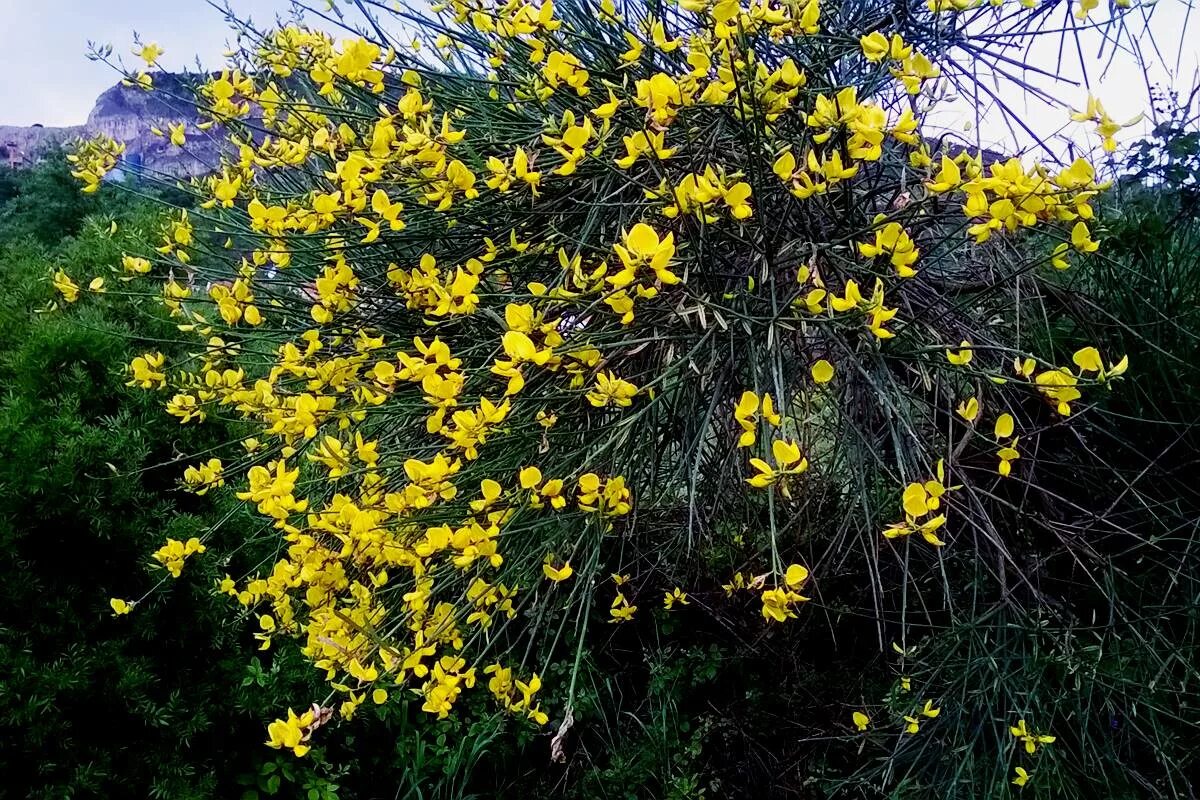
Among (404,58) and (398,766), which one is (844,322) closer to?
(404,58)

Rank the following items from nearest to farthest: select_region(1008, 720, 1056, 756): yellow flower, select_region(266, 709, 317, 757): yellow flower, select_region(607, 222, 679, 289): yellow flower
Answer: select_region(607, 222, 679, 289): yellow flower → select_region(266, 709, 317, 757): yellow flower → select_region(1008, 720, 1056, 756): yellow flower

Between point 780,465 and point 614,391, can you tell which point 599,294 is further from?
point 780,465

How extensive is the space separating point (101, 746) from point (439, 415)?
1263 millimetres

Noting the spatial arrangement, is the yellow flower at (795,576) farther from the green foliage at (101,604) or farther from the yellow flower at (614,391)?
the green foliage at (101,604)

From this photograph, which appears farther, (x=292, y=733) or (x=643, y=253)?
(x=292, y=733)

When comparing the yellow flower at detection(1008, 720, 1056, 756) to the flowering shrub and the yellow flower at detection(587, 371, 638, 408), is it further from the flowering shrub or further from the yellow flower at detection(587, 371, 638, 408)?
the yellow flower at detection(587, 371, 638, 408)

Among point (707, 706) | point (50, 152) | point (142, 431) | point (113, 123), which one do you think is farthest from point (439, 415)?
point (113, 123)

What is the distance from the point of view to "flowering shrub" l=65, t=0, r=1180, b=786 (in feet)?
3.22

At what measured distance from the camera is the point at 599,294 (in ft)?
3.66

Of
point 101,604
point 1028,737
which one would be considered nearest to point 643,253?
point 1028,737

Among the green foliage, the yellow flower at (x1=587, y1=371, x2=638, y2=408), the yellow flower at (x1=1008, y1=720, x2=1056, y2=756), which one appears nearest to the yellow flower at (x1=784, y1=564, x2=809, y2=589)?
the yellow flower at (x1=587, y1=371, x2=638, y2=408)

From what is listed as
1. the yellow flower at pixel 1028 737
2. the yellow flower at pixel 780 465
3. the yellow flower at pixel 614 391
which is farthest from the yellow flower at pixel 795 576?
the yellow flower at pixel 1028 737

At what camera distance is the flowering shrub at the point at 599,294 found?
0.98 metres

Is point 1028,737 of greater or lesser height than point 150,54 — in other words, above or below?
below
